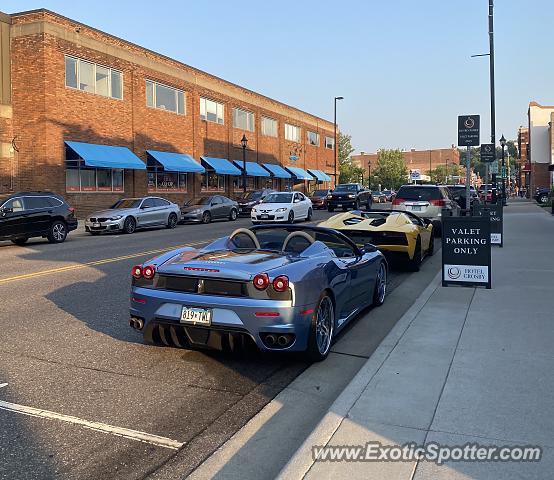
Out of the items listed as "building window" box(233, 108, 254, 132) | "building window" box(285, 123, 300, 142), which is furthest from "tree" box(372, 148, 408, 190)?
"building window" box(233, 108, 254, 132)

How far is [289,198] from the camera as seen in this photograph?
85.6ft

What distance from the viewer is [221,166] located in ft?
134

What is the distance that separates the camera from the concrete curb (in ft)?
10.6

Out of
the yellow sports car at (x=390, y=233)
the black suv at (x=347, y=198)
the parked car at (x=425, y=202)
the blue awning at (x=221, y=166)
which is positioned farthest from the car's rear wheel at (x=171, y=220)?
the blue awning at (x=221, y=166)

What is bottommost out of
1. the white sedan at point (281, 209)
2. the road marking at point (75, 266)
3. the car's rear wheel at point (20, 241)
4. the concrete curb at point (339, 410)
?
the concrete curb at point (339, 410)

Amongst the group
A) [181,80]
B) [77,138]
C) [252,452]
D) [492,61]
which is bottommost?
[252,452]

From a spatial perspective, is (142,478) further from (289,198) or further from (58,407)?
(289,198)

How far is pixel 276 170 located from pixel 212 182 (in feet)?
35.0

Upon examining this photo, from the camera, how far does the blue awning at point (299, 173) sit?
54959 mm

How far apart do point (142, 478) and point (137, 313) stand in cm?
227

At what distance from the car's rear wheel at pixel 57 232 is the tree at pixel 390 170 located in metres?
81.4

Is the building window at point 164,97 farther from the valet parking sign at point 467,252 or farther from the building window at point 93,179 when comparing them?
the valet parking sign at point 467,252

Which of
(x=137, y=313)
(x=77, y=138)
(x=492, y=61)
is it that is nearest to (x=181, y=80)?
(x=77, y=138)

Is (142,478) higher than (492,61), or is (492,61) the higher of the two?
(492,61)
